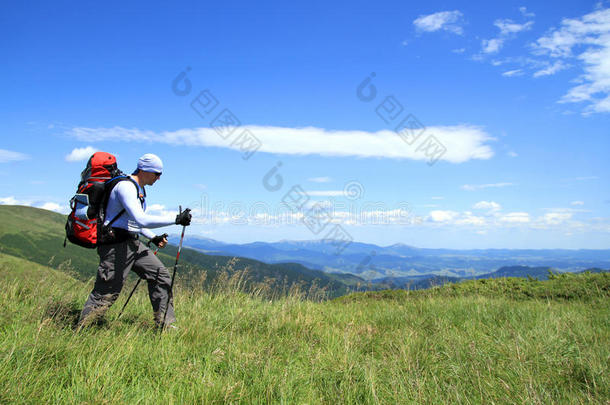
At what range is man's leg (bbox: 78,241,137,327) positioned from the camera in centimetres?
480

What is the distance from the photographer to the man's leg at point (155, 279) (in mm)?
5160

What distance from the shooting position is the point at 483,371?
12.6ft

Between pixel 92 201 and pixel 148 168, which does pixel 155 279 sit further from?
pixel 148 168

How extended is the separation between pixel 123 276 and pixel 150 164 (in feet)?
5.23

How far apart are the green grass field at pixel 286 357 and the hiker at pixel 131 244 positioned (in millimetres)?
374

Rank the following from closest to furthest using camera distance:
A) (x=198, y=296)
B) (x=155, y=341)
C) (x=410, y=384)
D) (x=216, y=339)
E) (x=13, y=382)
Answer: (x=13, y=382)
(x=410, y=384)
(x=155, y=341)
(x=216, y=339)
(x=198, y=296)

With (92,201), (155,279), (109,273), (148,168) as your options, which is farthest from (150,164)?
(155,279)

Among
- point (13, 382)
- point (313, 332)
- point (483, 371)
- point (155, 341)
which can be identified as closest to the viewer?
point (13, 382)

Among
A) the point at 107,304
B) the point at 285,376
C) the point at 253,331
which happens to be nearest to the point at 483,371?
the point at 285,376

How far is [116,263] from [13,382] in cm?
218

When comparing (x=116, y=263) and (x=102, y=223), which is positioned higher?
(x=102, y=223)

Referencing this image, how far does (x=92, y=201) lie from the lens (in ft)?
15.5

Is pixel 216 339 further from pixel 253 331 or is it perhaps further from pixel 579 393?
pixel 579 393

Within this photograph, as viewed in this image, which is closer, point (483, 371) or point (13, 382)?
point (13, 382)
